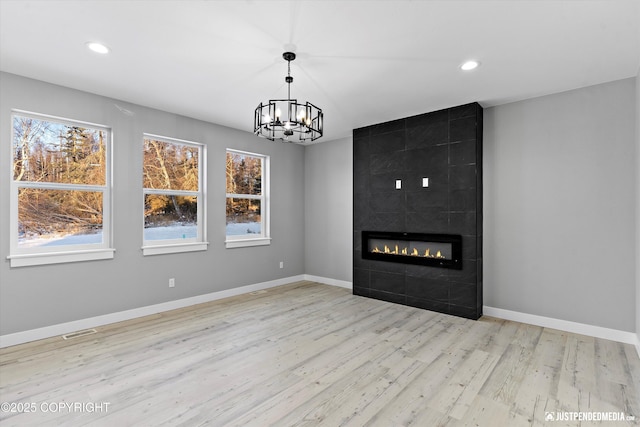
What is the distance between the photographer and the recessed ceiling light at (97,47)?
2.69 m

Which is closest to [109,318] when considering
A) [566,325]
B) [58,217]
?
[58,217]

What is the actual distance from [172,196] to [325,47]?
314 centimetres

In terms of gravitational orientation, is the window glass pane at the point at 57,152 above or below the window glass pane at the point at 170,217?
above

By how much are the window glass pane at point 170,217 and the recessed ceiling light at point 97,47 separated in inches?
78.8

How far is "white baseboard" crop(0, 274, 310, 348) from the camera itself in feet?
10.6

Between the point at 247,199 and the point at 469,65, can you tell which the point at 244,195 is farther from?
the point at 469,65

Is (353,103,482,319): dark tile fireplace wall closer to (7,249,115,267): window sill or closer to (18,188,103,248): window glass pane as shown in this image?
(7,249,115,267): window sill

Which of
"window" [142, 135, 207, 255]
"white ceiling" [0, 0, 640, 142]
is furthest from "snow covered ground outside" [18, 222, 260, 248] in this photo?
"white ceiling" [0, 0, 640, 142]

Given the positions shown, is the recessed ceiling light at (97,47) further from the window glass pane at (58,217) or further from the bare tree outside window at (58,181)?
the window glass pane at (58,217)

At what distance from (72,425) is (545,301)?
4.61 meters

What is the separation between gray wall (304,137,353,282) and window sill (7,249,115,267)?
3.48 meters

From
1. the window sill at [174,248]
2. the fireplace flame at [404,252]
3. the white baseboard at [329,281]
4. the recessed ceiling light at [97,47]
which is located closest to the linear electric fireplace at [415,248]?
the fireplace flame at [404,252]

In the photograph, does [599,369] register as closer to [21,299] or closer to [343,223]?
[343,223]

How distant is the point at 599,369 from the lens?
2.72 m
